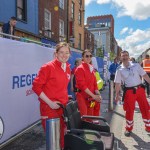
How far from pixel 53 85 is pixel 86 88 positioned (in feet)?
4.70

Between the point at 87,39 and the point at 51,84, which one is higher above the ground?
the point at 87,39

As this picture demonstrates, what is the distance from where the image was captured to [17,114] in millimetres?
4480

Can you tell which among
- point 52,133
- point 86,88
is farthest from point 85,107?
point 52,133

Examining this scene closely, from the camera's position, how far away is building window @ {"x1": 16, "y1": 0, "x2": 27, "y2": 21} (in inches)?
542

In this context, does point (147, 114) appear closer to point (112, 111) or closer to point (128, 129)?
point (128, 129)

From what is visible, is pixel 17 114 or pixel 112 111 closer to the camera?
→ pixel 17 114

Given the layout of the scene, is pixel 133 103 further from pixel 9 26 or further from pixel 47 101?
pixel 9 26

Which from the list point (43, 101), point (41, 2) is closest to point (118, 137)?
point (43, 101)

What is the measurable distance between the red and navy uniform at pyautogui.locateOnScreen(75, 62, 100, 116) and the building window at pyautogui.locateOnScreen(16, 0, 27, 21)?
1001cm

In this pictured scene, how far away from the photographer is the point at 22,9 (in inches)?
564

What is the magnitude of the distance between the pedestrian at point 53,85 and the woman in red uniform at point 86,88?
3.94 ft

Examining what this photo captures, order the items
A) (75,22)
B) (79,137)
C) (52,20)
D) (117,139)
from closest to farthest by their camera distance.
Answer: (79,137), (117,139), (52,20), (75,22)

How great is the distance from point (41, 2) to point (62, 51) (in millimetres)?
14386

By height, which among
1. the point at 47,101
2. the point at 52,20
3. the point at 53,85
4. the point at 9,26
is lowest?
the point at 47,101
